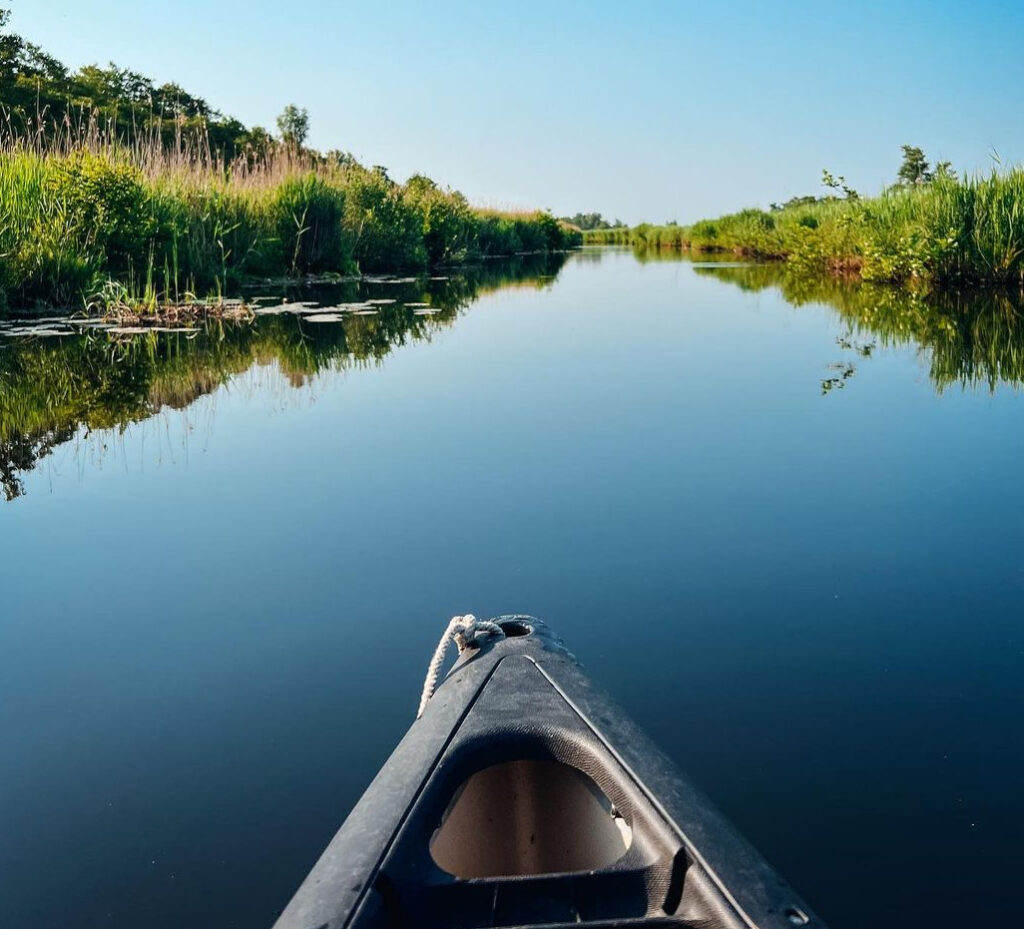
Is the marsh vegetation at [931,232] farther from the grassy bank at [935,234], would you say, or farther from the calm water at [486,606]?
the calm water at [486,606]

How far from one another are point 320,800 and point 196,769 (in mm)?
302

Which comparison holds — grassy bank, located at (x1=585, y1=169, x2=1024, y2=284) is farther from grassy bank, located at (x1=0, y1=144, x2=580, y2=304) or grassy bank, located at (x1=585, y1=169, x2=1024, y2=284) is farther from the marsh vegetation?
grassy bank, located at (x1=0, y1=144, x2=580, y2=304)

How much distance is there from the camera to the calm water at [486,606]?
65.7 inches

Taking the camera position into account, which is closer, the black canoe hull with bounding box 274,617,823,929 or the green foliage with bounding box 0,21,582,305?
the black canoe hull with bounding box 274,617,823,929

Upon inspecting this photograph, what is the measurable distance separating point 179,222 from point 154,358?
176 inches

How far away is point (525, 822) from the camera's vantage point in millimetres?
1570

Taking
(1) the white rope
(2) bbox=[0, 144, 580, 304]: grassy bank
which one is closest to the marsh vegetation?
(2) bbox=[0, 144, 580, 304]: grassy bank

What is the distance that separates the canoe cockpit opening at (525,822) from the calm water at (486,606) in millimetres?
302

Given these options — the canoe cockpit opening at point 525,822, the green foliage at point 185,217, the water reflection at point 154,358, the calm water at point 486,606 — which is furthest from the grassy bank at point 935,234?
the canoe cockpit opening at point 525,822

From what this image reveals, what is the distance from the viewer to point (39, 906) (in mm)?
1530

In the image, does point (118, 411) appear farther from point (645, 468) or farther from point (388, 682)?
point (388, 682)

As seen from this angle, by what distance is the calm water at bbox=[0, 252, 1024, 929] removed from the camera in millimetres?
1670

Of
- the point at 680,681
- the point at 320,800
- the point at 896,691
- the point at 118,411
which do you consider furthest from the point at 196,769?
the point at 118,411

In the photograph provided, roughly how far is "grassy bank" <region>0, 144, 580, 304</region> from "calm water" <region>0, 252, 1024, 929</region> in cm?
396
